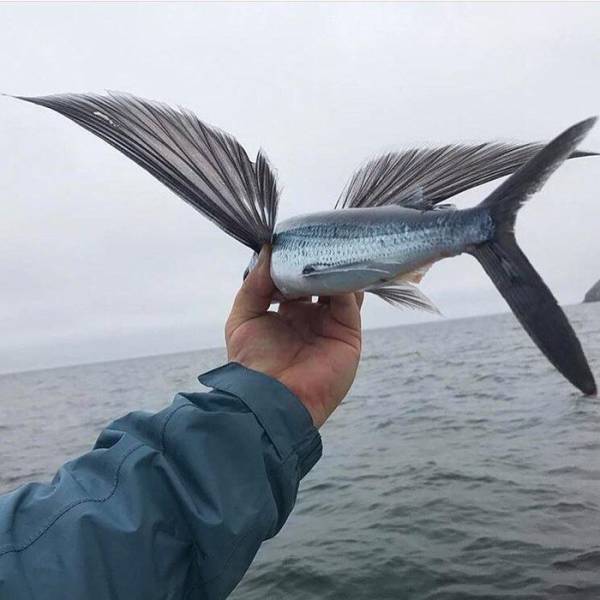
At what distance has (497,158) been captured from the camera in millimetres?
2117

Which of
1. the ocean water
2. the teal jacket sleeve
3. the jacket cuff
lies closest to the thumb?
the jacket cuff

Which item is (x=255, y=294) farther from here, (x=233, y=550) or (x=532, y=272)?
(x=532, y=272)

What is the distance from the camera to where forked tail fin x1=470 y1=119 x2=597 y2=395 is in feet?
4.70

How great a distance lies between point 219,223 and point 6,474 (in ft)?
51.8

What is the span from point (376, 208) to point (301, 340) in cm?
86

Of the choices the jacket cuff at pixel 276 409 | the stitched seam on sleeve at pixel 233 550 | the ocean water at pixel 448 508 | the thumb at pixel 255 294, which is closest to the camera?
the stitched seam on sleeve at pixel 233 550

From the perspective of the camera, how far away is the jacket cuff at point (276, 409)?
6.62 feet

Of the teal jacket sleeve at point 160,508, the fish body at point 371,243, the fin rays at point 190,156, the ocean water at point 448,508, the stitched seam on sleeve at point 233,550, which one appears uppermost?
the fin rays at point 190,156

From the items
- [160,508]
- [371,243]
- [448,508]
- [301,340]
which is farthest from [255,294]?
[448,508]

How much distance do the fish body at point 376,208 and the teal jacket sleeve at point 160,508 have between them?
2.00 feet

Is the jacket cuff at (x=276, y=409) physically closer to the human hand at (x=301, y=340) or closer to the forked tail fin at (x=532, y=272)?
the human hand at (x=301, y=340)

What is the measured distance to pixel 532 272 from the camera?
5.20 feet

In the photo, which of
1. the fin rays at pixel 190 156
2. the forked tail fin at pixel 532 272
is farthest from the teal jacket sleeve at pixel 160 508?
the forked tail fin at pixel 532 272

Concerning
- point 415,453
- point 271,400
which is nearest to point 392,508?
point 415,453
